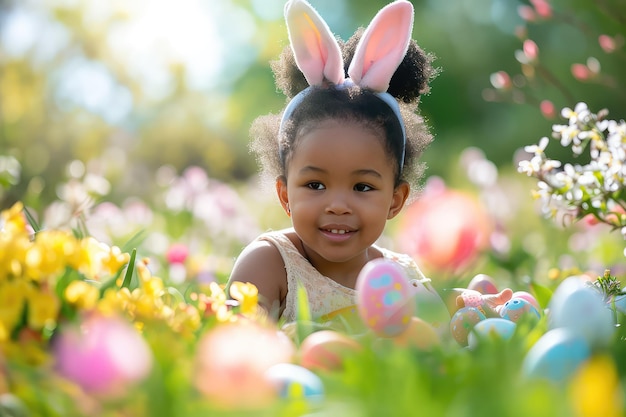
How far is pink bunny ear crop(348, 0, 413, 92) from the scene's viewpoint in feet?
7.64

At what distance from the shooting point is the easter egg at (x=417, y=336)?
1.65 metres

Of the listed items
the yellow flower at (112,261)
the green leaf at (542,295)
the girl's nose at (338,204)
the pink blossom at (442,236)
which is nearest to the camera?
the yellow flower at (112,261)

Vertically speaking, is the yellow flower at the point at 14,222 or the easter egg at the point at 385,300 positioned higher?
the easter egg at the point at 385,300

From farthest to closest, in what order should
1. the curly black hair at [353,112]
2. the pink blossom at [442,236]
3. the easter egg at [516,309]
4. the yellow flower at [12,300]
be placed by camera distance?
the pink blossom at [442,236] → the curly black hair at [353,112] → the easter egg at [516,309] → the yellow flower at [12,300]

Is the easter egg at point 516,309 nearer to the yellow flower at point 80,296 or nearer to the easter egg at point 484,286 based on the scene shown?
the easter egg at point 484,286

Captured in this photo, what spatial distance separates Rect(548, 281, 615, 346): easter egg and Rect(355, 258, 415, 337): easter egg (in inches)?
12.2

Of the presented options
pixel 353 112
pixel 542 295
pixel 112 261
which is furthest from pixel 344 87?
pixel 112 261

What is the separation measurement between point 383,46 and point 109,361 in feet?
5.15

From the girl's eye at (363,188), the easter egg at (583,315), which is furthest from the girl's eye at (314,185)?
the easter egg at (583,315)

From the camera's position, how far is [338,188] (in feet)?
7.47

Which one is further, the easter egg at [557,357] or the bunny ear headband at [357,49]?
the bunny ear headband at [357,49]

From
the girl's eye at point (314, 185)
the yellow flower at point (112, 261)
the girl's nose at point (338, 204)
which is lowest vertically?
the yellow flower at point (112, 261)

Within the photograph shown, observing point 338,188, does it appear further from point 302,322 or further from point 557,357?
point 557,357

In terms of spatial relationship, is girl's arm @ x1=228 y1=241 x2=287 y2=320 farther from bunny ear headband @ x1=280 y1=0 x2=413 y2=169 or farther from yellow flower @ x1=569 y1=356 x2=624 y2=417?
yellow flower @ x1=569 y1=356 x2=624 y2=417
